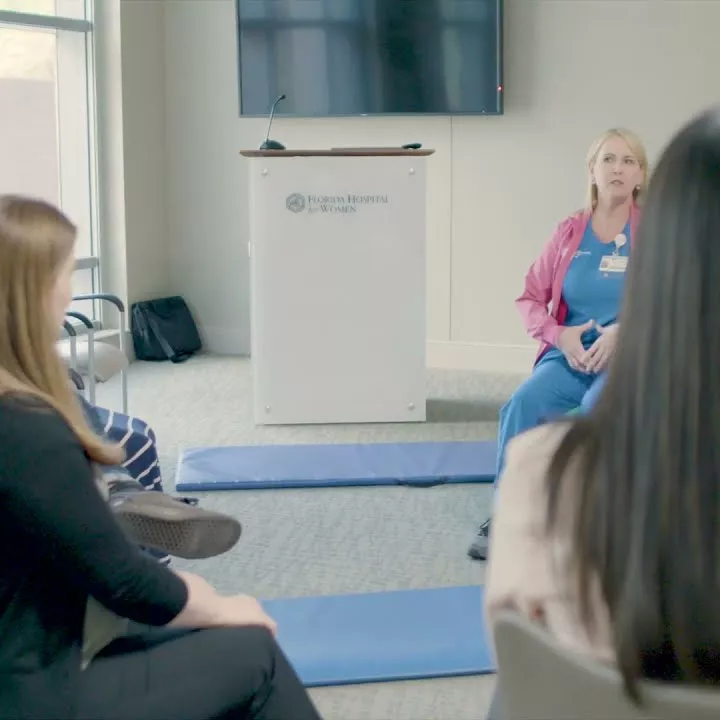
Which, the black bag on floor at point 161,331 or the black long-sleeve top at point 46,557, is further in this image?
the black bag on floor at point 161,331

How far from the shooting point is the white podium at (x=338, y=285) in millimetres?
4770

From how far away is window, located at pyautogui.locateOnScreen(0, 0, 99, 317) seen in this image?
18.6 ft

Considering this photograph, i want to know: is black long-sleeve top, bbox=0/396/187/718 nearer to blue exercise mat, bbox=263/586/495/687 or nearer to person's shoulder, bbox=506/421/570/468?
person's shoulder, bbox=506/421/570/468

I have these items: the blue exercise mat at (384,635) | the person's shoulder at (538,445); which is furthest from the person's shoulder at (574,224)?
the person's shoulder at (538,445)

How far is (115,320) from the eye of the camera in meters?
6.34

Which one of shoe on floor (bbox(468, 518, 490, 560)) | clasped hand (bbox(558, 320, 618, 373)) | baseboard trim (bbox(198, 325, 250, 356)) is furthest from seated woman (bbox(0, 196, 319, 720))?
baseboard trim (bbox(198, 325, 250, 356))

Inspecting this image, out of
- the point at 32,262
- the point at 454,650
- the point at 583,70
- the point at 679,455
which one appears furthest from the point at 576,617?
the point at 583,70

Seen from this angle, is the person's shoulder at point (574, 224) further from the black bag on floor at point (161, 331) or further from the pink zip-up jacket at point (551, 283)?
the black bag on floor at point (161, 331)

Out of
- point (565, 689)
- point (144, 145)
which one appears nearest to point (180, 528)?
point (565, 689)

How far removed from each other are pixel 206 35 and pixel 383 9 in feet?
3.95

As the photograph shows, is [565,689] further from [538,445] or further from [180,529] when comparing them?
Result: [180,529]

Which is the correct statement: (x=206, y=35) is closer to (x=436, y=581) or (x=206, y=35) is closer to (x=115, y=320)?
(x=115, y=320)

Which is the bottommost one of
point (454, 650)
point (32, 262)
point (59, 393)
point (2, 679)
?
point (454, 650)

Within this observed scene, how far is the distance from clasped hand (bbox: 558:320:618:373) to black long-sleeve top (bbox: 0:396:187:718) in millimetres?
2201
